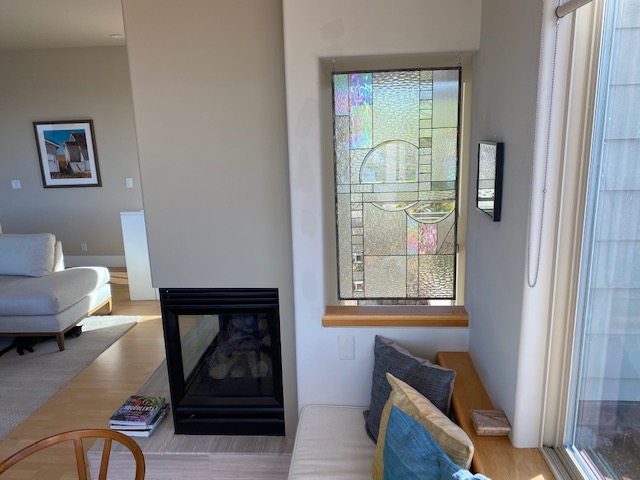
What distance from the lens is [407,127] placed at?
208 cm

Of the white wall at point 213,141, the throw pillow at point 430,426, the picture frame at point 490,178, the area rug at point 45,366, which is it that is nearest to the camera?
the throw pillow at point 430,426

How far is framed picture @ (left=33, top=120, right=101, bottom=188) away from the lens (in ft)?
19.0

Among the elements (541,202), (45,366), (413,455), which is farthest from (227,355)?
(45,366)

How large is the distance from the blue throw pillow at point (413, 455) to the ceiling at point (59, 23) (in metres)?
4.05

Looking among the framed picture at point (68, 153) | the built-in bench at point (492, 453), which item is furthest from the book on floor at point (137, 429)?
the framed picture at point (68, 153)

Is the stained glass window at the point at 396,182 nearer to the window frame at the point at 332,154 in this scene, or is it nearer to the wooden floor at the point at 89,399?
the window frame at the point at 332,154

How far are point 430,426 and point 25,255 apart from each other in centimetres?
402

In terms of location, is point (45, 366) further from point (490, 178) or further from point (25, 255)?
point (490, 178)

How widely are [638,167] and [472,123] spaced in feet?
3.27

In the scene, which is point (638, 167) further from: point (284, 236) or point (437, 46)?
point (284, 236)

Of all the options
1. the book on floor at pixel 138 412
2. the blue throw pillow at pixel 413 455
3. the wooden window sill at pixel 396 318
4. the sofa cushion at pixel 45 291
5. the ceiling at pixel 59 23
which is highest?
the ceiling at pixel 59 23

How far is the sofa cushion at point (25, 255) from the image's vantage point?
4070 millimetres

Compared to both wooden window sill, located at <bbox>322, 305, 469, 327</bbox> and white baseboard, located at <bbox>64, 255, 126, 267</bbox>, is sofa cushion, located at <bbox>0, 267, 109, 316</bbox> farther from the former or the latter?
wooden window sill, located at <bbox>322, 305, 469, 327</bbox>

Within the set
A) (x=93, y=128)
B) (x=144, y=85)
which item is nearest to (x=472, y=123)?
(x=144, y=85)
